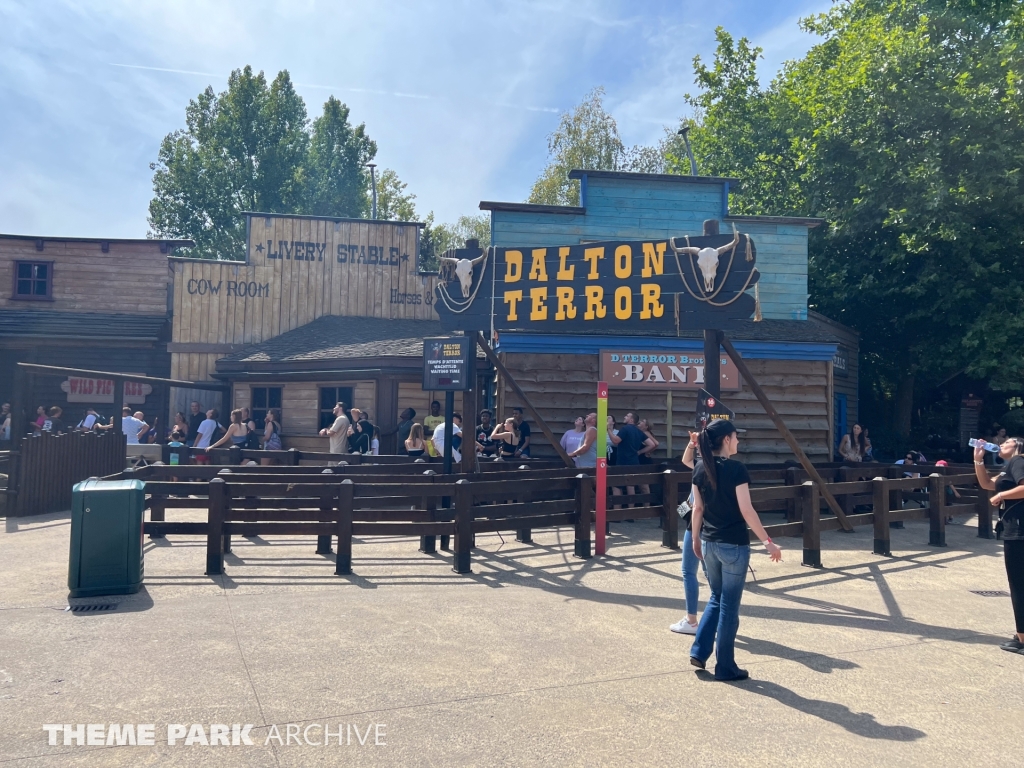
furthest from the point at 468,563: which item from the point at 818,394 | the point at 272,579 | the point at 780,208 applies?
the point at 780,208

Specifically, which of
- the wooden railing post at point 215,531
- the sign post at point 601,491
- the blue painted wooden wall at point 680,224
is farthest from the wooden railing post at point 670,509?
the blue painted wooden wall at point 680,224

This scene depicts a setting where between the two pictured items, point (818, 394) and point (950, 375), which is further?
point (950, 375)

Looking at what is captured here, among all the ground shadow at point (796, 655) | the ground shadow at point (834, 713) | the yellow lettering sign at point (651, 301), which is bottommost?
the ground shadow at point (796, 655)

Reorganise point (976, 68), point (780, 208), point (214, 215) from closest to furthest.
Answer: point (976, 68) → point (780, 208) → point (214, 215)

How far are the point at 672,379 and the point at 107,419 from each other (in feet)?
52.9

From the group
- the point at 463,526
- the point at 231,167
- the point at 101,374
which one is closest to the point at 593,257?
the point at 463,526

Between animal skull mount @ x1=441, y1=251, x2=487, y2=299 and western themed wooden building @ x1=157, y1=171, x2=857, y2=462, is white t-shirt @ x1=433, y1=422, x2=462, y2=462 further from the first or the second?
animal skull mount @ x1=441, y1=251, x2=487, y2=299

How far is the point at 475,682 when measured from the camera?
549 cm

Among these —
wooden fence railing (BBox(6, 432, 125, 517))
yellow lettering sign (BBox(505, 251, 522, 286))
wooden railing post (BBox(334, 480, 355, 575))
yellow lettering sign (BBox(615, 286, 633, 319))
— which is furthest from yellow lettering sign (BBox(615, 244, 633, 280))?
wooden fence railing (BBox(6, 432, 125, 517))

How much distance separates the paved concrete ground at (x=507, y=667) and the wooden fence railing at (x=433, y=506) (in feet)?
1.58

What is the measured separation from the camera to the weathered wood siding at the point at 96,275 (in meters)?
24.3

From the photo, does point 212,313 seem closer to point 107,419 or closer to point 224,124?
point 107,419

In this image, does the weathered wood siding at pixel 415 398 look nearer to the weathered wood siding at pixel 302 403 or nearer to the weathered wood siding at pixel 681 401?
the weathered wood siding at pixel 302 403

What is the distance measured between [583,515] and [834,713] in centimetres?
510
